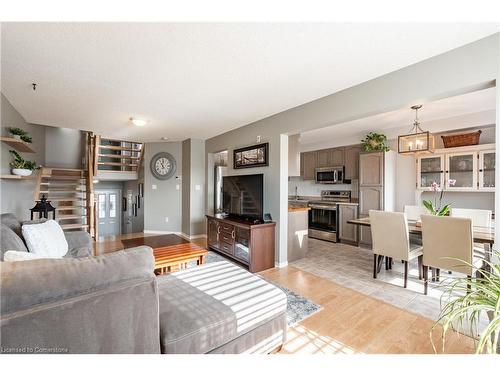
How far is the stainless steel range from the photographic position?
5035mm

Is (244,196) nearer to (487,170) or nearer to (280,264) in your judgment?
(280,264)

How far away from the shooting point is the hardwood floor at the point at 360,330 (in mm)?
1707

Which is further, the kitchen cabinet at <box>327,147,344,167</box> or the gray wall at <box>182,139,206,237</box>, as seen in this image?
the gray wall at <box>182,139,206,237</box>

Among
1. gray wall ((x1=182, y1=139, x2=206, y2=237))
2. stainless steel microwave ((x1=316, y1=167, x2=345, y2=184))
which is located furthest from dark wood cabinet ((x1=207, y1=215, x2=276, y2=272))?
stainless steel microwave ((x1=316, y1=167, x2=345, y2=184))

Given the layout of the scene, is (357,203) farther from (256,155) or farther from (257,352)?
(257,352)

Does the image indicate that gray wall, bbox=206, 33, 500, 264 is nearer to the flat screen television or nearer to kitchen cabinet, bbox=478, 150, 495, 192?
the flat screen television

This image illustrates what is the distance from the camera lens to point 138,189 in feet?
21.5

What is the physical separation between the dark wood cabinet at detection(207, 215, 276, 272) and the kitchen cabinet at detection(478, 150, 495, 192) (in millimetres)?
3270

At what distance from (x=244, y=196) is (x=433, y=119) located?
12.0 feet

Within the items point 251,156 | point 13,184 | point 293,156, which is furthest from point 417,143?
point 13,184

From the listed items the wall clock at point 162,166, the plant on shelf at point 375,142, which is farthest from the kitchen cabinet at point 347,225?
the wall clock at point 162,166

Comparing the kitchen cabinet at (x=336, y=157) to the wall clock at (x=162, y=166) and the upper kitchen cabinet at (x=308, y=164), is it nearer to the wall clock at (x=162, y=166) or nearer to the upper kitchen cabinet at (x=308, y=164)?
the upper kitchen cabinet at (x=308, y=164)

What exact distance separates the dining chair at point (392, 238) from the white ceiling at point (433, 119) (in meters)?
1.86
